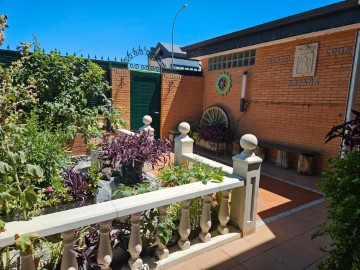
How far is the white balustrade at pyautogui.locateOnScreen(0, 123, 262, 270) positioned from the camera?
1.39 meters

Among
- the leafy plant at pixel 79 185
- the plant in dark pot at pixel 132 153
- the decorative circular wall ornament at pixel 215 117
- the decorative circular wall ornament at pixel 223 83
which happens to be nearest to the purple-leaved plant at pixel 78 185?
the leafy plant at pixel 79 185

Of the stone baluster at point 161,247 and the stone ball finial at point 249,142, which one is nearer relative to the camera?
the stone baluster at point 161,247

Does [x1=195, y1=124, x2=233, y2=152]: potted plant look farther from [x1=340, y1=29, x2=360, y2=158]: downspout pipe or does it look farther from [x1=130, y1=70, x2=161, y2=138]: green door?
[x1=340, y1=29, x2=360, y2=158]: downspout pipe

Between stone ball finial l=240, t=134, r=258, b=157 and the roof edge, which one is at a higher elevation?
the roof edge

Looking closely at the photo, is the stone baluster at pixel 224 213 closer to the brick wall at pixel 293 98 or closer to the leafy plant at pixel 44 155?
the leafy plant at pixel 44 155

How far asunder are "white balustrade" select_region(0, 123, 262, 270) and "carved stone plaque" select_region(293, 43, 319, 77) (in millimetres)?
3794

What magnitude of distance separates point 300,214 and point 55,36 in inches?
257

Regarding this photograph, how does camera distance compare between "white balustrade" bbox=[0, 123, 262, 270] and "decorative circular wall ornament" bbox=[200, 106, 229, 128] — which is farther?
"decorative circular wall ornament" bbox=[200, 106, 229, 128]

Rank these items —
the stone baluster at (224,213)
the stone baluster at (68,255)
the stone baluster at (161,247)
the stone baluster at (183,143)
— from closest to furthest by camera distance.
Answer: the stone baluster at (68,255) < the stone baluster at (161,247) < the stone baluster at (224,213) < the stone baluster at (183,143)

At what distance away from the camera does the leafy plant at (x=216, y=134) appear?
6406 millimetres

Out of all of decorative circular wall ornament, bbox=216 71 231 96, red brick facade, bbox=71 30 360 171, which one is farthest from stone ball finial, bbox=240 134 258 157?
decorative circular wall ornament, bbox=216 71 231 96

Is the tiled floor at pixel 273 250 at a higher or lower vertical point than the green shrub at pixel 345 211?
lower

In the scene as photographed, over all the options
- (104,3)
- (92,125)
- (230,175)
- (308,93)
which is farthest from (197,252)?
(104,3)

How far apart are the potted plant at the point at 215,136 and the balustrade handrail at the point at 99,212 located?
14.0ft
